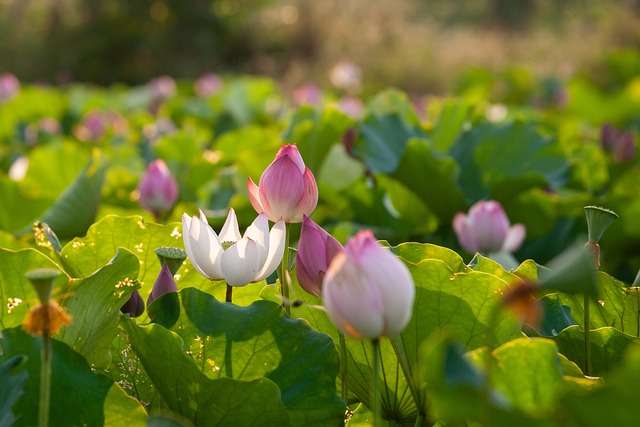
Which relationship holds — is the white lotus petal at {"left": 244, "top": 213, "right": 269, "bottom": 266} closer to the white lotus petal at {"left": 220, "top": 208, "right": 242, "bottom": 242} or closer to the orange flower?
the white lotus petal at {"left": 220, "top": 208, "right": 242, "bottom": 242}

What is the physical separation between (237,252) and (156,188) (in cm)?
118

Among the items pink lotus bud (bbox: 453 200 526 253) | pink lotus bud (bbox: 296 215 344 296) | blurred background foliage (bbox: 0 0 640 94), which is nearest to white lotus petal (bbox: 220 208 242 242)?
pink lotus bud (bbox: 296 215 344 296)

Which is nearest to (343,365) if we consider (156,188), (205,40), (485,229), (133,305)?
(133,305)

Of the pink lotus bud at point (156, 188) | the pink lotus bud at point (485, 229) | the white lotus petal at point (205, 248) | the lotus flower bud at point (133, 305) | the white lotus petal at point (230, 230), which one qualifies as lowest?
the pink lotus bud at point (156, 188)

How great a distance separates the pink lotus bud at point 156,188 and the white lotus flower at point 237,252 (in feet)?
3.68

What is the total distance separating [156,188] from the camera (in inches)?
86.2

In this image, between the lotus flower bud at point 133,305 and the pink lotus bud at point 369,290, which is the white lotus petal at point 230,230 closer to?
the lotus flower bud at point 133,305

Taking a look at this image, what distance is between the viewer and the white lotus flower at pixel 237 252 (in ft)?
3.45

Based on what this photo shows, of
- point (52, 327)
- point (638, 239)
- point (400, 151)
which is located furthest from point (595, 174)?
point (52, 327)

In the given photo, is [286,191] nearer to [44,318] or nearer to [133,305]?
[133,305]

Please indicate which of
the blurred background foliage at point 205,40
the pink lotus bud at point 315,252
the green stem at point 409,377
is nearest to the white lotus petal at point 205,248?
the pink lotus bud at point 315,252

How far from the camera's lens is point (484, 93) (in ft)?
19.0

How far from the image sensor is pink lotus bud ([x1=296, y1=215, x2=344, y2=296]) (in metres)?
1.00

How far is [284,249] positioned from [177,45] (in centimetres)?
1302
